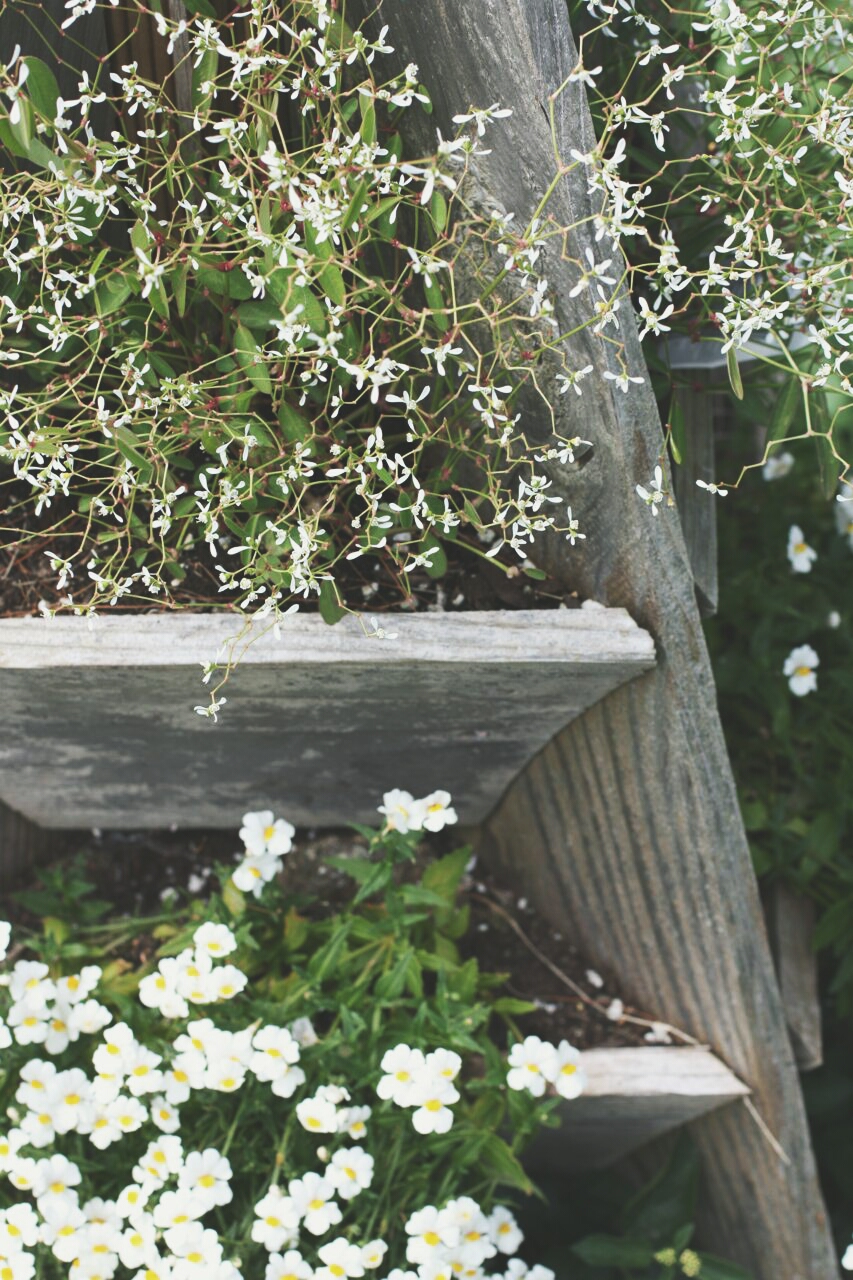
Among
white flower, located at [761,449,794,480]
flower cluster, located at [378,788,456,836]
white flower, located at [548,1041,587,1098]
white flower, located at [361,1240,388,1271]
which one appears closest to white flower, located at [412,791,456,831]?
flower cluster, located at [378,788,456,836]

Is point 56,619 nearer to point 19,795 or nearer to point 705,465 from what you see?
point 19,795

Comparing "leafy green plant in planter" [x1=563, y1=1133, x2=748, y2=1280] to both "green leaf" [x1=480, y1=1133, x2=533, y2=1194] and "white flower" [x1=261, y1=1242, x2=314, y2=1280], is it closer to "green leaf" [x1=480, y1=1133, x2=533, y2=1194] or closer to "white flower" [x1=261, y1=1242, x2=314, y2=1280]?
"green leaf" [x1=480, y1=1133, x2=533, y2=1194]

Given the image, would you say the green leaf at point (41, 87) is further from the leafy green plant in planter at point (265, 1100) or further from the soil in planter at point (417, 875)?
the soil in planter at point (417, 875)

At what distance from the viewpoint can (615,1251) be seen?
49.6 inches

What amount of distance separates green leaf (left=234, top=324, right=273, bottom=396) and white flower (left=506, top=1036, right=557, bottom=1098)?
654 mm

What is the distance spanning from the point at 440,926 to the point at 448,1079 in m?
0.26

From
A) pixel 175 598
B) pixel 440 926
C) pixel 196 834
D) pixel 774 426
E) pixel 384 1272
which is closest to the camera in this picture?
pixel 774 426

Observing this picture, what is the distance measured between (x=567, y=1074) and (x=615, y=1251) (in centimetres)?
32

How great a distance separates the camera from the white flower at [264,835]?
1.09 m

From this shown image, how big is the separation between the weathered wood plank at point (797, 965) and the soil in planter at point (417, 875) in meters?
0.26

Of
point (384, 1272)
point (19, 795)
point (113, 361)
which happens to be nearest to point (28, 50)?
point (113, 361)

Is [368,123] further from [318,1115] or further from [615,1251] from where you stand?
[615,1251]

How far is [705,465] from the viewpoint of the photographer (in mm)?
1107

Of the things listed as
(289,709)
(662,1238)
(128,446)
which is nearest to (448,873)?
(289,709)
